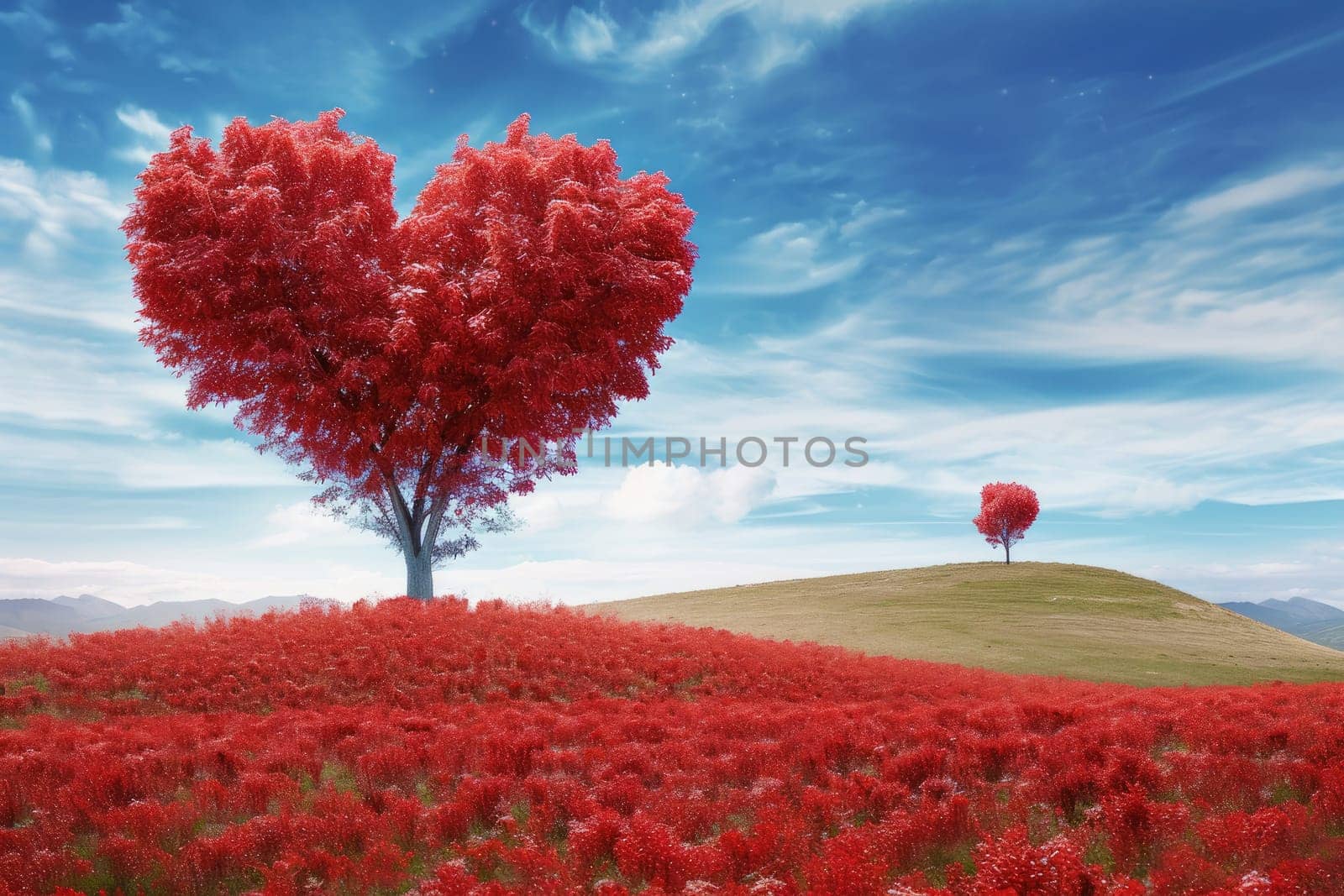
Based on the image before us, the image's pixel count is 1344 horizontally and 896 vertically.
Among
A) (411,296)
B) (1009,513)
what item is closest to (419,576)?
(411,296)

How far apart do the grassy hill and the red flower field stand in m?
9.08

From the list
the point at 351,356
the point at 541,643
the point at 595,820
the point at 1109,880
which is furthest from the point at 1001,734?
the point at 351,356

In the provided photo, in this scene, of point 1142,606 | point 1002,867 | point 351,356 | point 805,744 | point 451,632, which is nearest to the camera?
point 1002,867

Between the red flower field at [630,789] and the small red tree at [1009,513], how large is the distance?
133ft

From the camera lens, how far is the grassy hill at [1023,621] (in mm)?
22219

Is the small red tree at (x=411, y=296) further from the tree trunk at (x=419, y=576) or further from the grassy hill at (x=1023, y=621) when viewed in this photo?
the grassy hill at (x=1023, y=621)

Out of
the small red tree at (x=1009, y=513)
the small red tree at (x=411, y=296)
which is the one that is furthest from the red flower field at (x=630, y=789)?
the small red tree at (x=1009, y=513)

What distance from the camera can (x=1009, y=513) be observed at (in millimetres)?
52906

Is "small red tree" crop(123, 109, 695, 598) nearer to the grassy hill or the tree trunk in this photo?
the tree trunk

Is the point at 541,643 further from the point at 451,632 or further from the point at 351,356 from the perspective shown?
the point at 351,356

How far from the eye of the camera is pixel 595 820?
234 inches

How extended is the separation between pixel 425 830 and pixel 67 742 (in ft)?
19.7

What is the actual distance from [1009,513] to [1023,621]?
24.9 metres

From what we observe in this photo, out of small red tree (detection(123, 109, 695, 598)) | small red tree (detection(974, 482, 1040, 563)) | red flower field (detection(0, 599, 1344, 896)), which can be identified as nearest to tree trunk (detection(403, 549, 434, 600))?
small red tree (detection(123, 109, 695, 598))
